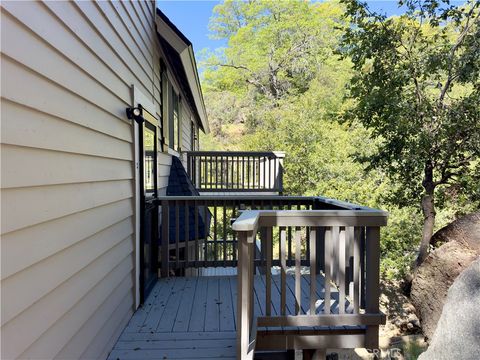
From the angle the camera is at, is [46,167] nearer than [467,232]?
Yes

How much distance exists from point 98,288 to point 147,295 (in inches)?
61.8

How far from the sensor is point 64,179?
189cm

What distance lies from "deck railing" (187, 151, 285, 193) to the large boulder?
15.5 ft

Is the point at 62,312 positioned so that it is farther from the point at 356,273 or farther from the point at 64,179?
the point at 356,273

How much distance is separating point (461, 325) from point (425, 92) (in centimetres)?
598

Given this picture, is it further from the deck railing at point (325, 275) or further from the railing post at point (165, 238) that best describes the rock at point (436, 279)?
the railing post at point (165, 238)

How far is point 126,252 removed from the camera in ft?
10.5

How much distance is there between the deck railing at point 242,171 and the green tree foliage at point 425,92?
10.3 feet

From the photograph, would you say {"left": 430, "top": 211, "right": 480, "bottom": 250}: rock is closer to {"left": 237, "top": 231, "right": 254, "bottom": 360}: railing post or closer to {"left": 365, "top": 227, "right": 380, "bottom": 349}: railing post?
{"left": 365, "top": 227, "right": 380, "bottom": 349}: railing post

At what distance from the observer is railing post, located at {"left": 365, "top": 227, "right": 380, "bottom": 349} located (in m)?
2.95

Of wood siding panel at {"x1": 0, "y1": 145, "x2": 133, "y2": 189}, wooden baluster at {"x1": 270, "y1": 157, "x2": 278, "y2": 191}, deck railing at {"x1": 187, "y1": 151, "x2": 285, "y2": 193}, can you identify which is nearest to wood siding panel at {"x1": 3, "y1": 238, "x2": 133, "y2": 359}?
wood siding panel at {"x1": 0, "y1": 145, "x2": 133, "y2": 189}

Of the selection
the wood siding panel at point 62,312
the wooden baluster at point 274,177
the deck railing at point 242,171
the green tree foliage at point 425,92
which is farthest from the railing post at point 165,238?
the wooden baluster at point 274,177

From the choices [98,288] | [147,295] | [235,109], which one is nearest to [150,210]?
[147,295]

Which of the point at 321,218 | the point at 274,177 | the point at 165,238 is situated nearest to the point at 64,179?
the point at 321,218
